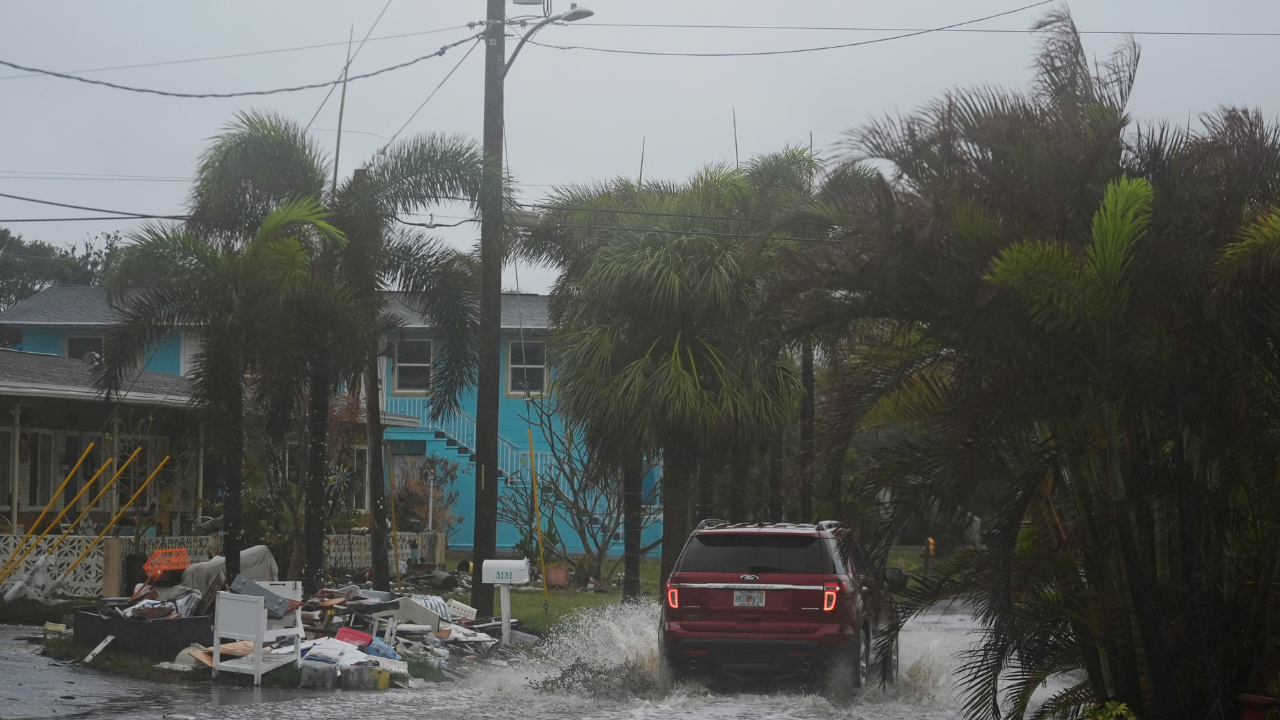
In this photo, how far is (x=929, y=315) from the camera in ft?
29.5

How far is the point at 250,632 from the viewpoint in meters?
13.2

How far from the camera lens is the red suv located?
12.3 meters

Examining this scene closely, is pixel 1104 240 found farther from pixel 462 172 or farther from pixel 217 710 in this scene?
pixel 462 172

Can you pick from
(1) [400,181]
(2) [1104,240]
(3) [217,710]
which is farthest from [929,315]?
(1) [400,181]

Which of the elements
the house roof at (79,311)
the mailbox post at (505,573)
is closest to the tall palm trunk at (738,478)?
the mailbox post at (505,573)

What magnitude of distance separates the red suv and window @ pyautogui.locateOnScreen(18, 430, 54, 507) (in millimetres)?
15535

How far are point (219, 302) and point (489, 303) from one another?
11.4ft

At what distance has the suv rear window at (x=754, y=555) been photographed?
41.2 feet

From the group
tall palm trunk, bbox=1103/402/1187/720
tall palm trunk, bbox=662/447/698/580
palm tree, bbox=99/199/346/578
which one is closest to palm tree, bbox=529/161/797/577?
tall palm trunk, bbox=662/447/698/580

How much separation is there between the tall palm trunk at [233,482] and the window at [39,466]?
859cm

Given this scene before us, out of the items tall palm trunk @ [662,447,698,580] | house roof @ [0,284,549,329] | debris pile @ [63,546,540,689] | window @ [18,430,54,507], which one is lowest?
debris pile @ [63,546,540,689]

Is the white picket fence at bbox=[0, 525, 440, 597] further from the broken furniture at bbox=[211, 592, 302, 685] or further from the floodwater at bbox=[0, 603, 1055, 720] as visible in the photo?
the broken furniture at bbox=[211, 592, 302, 685]

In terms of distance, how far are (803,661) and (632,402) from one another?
7.18m

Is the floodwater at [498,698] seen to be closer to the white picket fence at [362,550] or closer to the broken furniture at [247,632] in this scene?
the broken furniture at [247,632]
